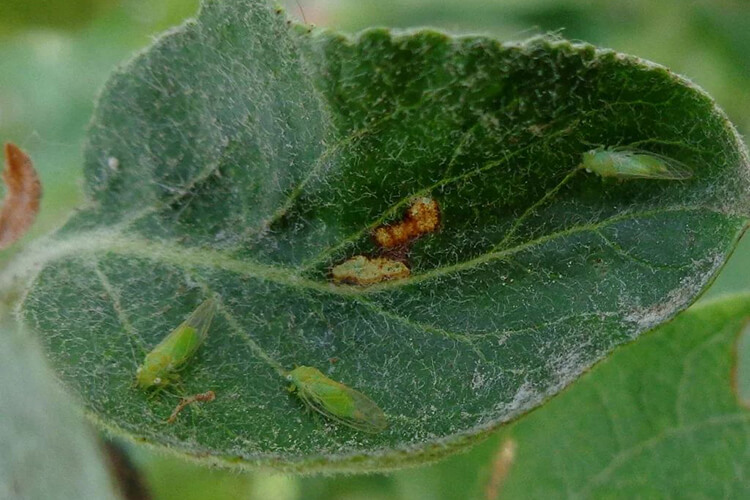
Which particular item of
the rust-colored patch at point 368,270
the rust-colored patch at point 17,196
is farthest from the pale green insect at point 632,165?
the rust-colored patch at point 17,196

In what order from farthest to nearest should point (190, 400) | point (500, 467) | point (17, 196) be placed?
1. point (500, 467)
2. point (17, 196)
3. point (190, 400)

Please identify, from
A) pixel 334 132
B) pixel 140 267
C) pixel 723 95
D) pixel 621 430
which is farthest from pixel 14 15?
pixel 723 95

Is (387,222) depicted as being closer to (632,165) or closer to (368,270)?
(368,270)

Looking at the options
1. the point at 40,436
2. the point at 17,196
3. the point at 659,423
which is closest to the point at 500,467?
the point at 659,423

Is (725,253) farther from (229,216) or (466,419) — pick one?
(229,216)

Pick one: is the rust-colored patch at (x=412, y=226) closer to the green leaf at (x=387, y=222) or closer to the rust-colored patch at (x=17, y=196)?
the green leaf at (x=387, y=222)
